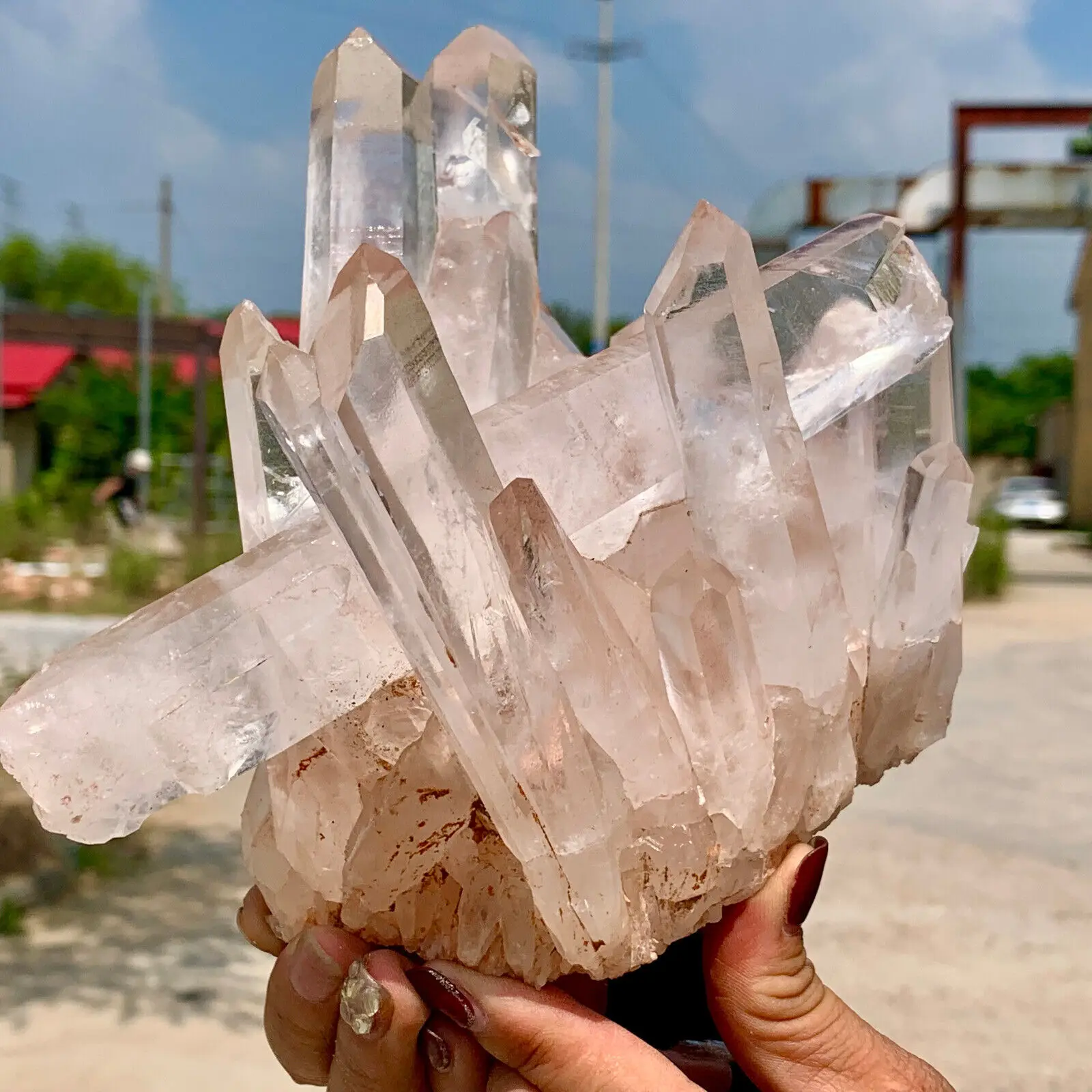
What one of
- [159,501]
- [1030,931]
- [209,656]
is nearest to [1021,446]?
[159,501]

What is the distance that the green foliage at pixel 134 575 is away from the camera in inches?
401

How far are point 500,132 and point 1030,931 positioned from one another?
3.46 m

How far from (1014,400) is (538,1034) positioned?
60689 mm

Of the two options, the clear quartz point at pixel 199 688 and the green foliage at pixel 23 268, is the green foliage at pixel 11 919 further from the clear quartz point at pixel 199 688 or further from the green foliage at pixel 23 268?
the green foliage at pixel 23 268

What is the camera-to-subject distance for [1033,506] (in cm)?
2580

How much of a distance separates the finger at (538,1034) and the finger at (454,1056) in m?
0.02

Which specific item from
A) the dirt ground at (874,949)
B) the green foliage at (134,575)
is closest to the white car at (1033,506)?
the green foliage at (134,575)

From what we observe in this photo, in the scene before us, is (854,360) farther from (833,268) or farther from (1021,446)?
(1021,446)

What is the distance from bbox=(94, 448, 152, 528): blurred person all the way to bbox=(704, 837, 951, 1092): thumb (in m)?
14.5

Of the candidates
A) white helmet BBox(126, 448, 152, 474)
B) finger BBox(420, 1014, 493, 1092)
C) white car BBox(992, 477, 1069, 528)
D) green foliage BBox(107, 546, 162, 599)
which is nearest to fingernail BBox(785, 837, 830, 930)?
finger BBox(420, 1014, 493, 1092)

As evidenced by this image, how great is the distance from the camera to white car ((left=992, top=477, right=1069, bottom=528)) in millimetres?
25531

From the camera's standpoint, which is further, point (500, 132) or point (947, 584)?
point (500, 132)

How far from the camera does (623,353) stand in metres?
1.01

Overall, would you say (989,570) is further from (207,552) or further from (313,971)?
(313,971)
